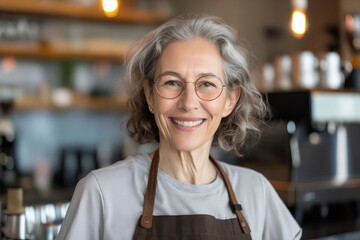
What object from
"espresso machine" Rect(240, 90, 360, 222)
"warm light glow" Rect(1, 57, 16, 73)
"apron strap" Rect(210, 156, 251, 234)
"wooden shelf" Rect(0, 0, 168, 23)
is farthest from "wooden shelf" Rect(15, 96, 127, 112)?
"apron strap" Rect(210, 156, 251, 234)

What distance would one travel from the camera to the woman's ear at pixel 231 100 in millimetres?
1644

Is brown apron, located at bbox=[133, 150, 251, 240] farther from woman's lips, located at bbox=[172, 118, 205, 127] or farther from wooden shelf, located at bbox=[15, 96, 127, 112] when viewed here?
wooden shelf, located at bbox=[15, 96, 127, 112]

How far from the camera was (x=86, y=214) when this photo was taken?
1.44m

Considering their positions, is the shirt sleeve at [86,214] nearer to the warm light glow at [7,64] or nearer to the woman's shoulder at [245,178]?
the woman's shoulder at [245,178]

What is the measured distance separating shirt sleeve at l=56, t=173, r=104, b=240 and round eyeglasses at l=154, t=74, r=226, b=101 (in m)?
0.27

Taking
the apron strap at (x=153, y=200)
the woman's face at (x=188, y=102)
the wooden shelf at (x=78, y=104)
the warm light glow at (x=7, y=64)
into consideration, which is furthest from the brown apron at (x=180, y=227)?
the warm light glow at (x=7, y=64)

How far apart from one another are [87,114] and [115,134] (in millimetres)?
297

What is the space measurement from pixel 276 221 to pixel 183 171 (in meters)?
0.30

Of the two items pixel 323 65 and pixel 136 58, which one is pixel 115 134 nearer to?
pixel 323 65

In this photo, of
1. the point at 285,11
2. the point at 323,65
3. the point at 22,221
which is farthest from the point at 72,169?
the point at 22,221

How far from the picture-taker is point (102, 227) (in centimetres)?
146

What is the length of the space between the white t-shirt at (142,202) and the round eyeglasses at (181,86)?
0.64 ft

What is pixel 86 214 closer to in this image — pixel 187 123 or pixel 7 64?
pixel 187 123

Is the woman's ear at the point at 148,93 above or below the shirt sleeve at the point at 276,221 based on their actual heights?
above
